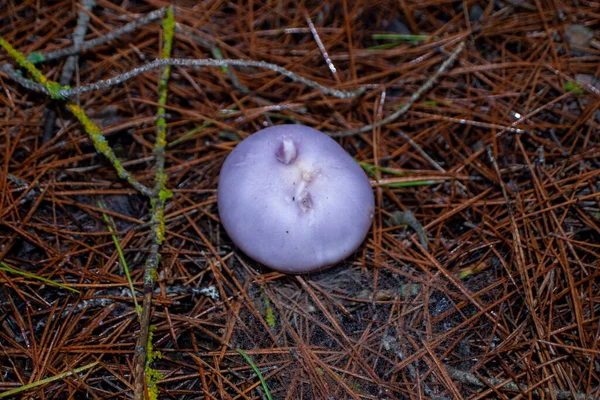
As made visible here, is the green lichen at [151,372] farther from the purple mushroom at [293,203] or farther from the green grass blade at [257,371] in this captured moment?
the purple mushroom at [293,203]

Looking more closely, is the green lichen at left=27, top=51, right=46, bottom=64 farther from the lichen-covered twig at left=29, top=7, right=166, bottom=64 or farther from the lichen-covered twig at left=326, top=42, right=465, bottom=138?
the lichen-covered twig at left=326, top=42, right=465, bottom=138

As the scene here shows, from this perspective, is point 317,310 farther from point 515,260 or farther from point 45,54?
point 45,54

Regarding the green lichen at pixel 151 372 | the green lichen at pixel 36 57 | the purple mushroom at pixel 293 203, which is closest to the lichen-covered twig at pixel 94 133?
the green lichen at pixel 36 57

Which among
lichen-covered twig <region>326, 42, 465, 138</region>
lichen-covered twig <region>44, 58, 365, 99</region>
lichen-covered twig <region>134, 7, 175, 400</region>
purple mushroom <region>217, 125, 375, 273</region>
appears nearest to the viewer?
lichen-covered twig <region>134, 7, 175, 400</region>

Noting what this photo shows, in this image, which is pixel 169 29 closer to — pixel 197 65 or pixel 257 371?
pixel 197 65

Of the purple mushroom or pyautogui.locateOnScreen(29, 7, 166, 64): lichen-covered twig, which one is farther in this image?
pyautogui.locateOnScreen(29, 7, 166, 64): lichen-covered twig

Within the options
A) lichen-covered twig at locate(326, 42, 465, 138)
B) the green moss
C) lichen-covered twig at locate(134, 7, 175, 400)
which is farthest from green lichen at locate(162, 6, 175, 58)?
the green moss
